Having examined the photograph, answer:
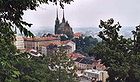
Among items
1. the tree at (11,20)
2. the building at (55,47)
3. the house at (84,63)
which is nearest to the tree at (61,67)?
the tree at (11,20)

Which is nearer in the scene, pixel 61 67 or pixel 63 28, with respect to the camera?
pixel 61 67

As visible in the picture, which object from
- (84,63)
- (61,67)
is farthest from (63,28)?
(61,67)

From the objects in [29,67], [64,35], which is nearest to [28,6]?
[29,67]

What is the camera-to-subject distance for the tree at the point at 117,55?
1642cm

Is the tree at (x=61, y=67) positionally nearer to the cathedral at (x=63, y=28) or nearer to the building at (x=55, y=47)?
the building at (x=55, y=47)

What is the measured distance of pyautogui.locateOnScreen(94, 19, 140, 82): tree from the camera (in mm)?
16422

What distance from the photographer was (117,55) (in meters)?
16.5

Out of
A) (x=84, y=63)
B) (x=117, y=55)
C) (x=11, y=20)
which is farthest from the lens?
(x=84, y=63)

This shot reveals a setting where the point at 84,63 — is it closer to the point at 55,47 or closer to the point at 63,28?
the point at 55,47

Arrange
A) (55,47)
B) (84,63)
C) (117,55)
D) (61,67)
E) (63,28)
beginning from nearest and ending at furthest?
(117,55) < (61,67) < (84,63) < (55,47) < (63,28)

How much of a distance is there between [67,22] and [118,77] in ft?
498

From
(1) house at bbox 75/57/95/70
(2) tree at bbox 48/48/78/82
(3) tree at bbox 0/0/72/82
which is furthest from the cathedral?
(3) tree at bbox 0/0/72/82

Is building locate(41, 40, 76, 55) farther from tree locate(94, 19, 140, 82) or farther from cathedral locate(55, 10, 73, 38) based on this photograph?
tree locate(94, 19, 140, 82)

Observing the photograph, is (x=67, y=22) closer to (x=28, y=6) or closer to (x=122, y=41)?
(x=122, y=41)
